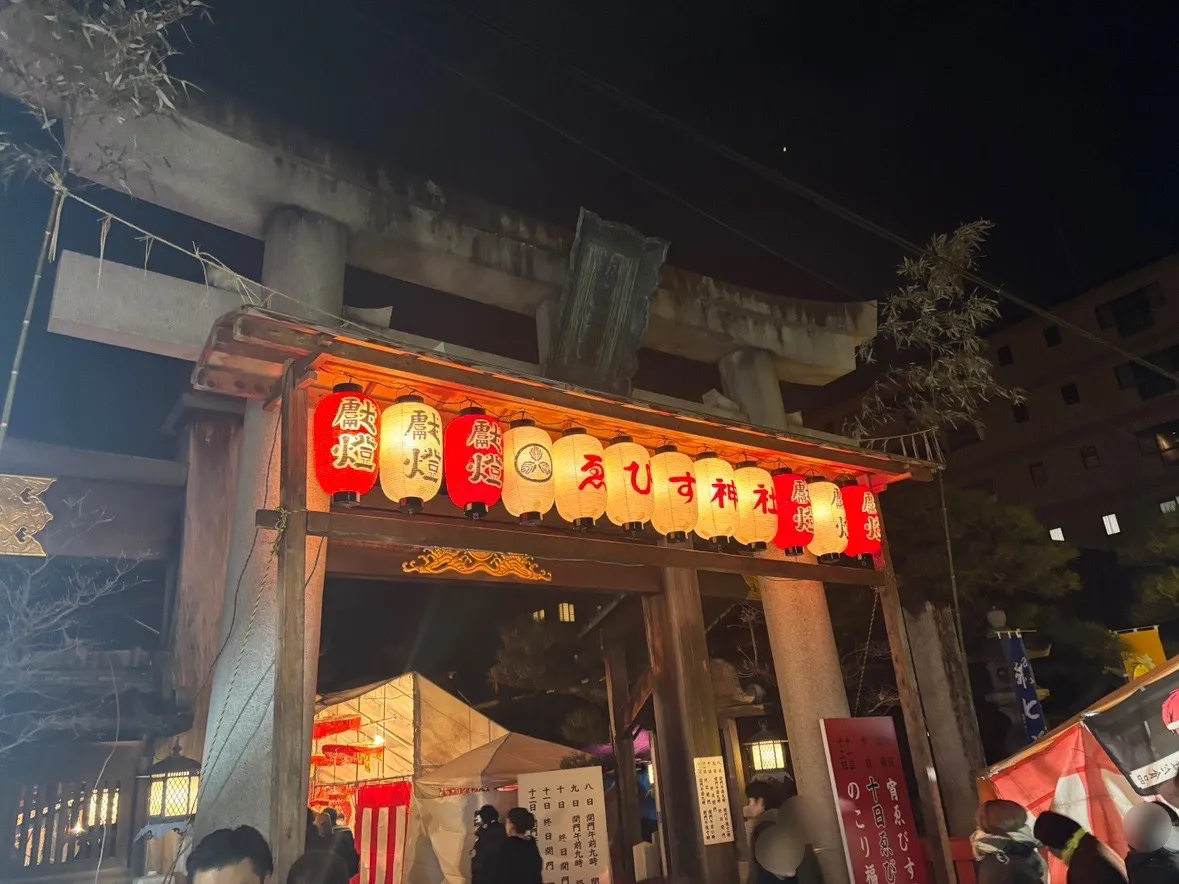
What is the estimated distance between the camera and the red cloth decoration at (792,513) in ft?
29.2

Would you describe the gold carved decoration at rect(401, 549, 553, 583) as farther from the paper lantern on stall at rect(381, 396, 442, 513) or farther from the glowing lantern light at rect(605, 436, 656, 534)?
the paper lantern on stall at rect(381, 396, 442, 513)

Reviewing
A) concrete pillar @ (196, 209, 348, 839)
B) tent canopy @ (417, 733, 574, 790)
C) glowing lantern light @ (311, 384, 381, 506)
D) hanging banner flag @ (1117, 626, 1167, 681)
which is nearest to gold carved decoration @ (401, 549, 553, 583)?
concrete pillar @ (196, 209, 348, 839)

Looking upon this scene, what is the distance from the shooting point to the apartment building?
3142 cm

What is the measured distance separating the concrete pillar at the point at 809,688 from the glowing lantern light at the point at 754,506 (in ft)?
5.68

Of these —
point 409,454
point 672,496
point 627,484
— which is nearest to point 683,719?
point 672,496

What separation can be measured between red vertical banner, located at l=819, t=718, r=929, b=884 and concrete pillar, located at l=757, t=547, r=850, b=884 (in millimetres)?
916

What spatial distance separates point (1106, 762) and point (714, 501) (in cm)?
413

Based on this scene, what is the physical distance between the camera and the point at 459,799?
1114cm

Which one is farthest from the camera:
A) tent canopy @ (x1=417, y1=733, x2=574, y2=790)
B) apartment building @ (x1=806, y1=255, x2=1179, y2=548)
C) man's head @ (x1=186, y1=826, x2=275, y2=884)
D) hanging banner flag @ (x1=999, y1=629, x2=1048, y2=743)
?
apartment building @ (x1=806, y1=255, x2=1179, y2=548)

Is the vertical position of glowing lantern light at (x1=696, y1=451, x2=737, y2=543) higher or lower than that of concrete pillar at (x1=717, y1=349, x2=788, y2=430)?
lower

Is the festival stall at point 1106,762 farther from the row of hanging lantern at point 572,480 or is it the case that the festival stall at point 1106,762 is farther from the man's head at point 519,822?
the man's head at point 519,822

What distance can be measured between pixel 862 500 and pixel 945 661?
19.6ft

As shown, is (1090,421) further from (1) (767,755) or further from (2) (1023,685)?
(1) (767,755)

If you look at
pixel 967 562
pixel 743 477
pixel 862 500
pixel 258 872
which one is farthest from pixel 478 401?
pixel 967 562
